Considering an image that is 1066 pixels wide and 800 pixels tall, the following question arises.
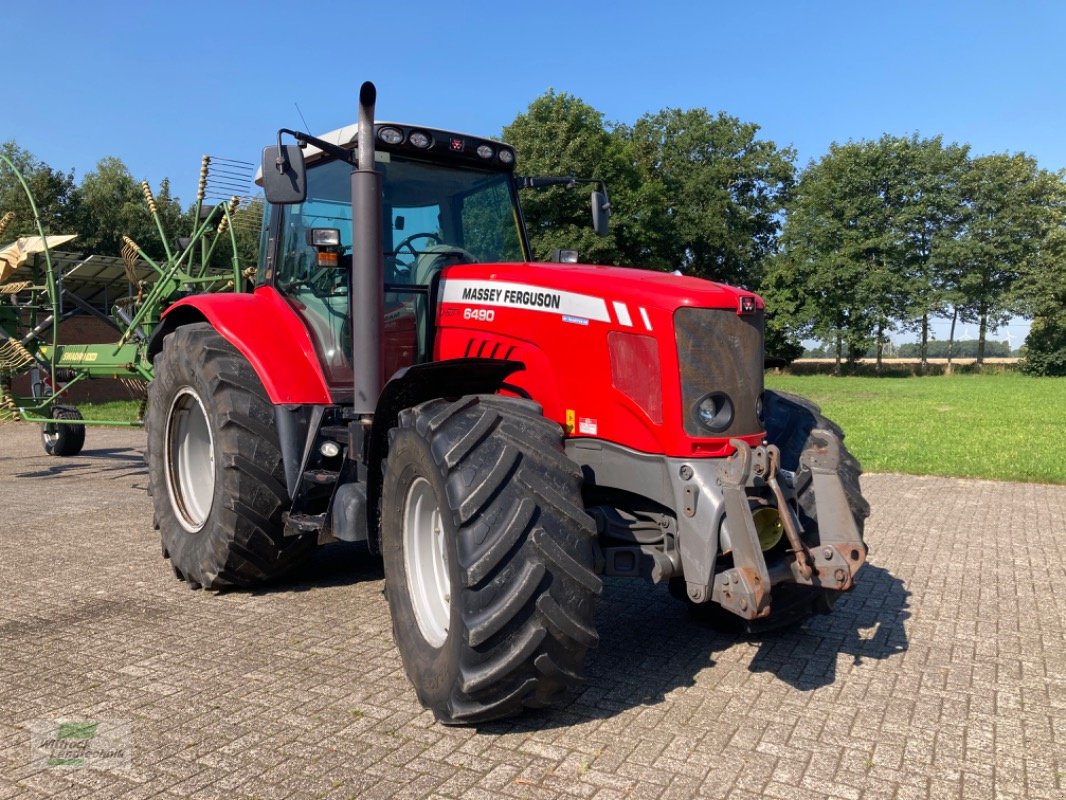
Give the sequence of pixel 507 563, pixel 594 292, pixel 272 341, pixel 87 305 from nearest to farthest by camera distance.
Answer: pixel 507 563 → pixel 594 292 → pixel 272 341 → pixel 87 305

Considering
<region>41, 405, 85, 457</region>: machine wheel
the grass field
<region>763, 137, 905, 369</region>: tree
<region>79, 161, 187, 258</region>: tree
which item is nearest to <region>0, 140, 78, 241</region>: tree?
<region>79, 161, 187, 258</region>: tree

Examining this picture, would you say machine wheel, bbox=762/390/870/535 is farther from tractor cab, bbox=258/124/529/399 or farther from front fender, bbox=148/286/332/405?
front fender, bbox=148/286/332/405

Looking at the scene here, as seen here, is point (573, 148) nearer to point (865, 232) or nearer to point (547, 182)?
point (865, 232)

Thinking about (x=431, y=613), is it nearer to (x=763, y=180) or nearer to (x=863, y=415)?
(x=863, y=415)

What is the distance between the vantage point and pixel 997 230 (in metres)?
52.5

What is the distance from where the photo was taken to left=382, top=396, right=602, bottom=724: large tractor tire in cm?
326

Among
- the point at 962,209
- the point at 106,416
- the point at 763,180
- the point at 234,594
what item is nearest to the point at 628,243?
the point at 763,180

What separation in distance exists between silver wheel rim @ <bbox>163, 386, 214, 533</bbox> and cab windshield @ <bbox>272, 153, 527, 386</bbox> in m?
1.16

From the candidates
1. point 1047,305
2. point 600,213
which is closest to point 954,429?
point 600,213

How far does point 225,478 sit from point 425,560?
1706mm

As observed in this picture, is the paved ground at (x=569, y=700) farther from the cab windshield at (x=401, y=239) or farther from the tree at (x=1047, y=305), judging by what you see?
the tree at (x=1047, y=305)

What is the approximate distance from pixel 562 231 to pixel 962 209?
34032mm

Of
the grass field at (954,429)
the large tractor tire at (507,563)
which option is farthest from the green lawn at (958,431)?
the large tractor tire at (507,563)

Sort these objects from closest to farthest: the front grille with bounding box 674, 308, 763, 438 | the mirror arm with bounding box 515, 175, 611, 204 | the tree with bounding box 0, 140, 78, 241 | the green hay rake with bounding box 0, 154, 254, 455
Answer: the front grille with bounding box 674, 308, 763, 438
the mirror arm with bounding box 515, 175, 611, 204
the green hay rake with bounding box 0, 154, 254, 455
the tree with bounding box 0, 140, 78, 241
